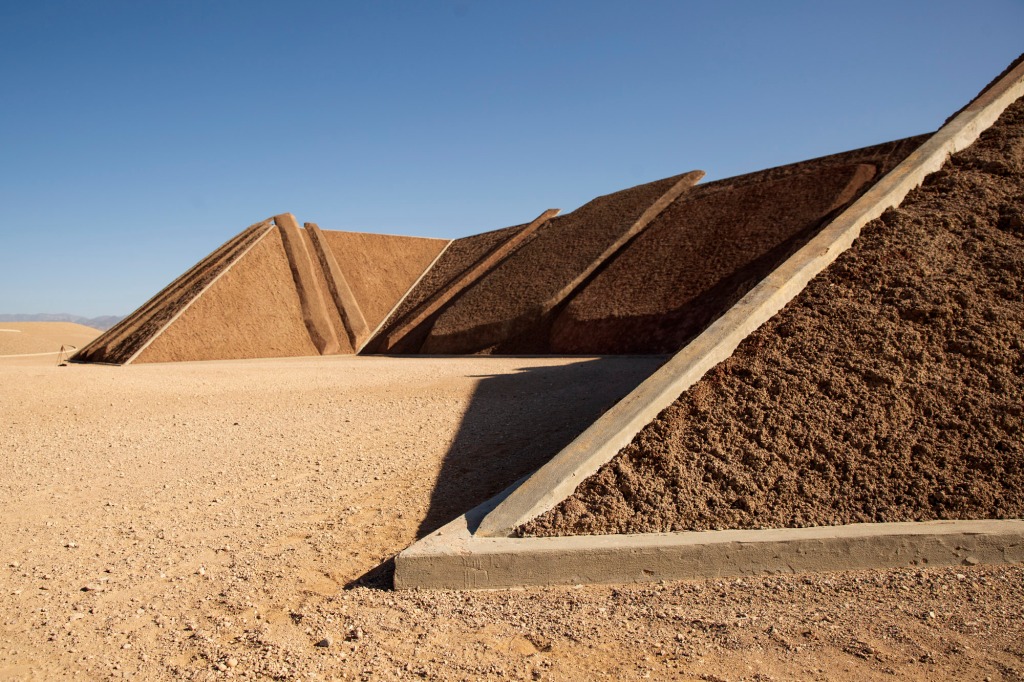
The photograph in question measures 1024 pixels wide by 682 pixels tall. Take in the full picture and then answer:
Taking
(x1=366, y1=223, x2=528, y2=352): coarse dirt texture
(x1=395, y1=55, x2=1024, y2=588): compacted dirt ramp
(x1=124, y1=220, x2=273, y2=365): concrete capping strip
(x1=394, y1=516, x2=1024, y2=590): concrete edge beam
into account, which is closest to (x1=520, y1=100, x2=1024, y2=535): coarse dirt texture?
(x1=395, y1=55, x2=1024, y2=588): compacted dirt ramp

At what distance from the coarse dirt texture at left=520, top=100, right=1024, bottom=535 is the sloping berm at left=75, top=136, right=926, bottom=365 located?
689cm

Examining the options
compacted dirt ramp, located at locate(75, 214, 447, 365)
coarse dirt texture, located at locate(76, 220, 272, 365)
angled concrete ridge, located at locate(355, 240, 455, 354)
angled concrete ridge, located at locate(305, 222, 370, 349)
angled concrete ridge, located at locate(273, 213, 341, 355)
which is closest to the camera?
coarse dirt texture, located at locate(76, 220, 272, 365)

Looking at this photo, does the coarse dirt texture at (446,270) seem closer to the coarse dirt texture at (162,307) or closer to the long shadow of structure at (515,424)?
the coarse dirt texture at (162,307)

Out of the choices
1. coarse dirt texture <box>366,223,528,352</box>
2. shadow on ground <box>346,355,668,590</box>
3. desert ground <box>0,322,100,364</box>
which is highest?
coarse dirt texture <box>366,223,528,352</box>

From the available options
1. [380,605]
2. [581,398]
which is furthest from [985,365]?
[581,398]

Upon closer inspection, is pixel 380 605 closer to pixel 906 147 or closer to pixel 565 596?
pixel 565 596

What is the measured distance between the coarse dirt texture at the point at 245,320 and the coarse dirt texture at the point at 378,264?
248 cm

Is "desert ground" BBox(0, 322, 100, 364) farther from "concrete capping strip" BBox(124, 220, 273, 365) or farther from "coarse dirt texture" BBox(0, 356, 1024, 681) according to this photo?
"coarse dirt texture" BBox(0, 356, 1024, 681)

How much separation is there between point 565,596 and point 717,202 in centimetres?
1570

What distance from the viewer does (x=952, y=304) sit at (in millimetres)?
4641

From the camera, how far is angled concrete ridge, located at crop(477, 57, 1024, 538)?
12.5ft

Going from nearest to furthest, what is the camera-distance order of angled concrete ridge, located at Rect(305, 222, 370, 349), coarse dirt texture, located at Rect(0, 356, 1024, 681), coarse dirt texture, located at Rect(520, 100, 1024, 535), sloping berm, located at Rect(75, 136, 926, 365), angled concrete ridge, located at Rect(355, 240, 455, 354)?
coarse dirt texture, located at Rect(0, 356, 1024, 681)
coarse dirt texture, located at Rect(520, 100, 1024, 535)
sloping berm, located at Rect(75, 136, 926, 365)
angled concrete ridge, located at Rect(305, 222, 370, 349)
angled concrete ridge, located at Rect(355, 240, 455, 354)

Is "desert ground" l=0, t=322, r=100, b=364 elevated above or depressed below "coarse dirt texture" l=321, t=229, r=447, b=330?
below

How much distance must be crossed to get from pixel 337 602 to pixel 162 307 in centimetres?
2030
